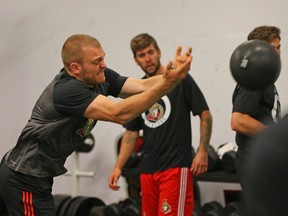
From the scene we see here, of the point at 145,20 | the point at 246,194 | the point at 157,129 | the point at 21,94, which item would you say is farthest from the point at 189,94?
the point at 21,94

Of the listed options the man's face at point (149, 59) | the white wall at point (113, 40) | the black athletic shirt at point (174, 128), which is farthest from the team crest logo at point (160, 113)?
the white wall at point (113, 40)

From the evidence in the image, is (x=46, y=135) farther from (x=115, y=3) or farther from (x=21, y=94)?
(x=21, y=94)

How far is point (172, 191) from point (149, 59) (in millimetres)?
879

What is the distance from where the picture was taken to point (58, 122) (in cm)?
288

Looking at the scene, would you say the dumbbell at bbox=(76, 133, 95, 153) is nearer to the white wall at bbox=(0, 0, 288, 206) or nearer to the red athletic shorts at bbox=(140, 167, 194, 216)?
the white wall at bbox=(0, 0, 288, 206)

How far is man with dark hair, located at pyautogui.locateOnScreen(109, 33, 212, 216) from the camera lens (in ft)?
11.8

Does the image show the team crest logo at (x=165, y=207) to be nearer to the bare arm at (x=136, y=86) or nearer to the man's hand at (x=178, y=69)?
the bare arm at (x=136, y=86)

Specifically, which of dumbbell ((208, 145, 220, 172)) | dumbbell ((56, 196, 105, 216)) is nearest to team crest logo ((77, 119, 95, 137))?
dumbbell ((208, 145, 220, 172))

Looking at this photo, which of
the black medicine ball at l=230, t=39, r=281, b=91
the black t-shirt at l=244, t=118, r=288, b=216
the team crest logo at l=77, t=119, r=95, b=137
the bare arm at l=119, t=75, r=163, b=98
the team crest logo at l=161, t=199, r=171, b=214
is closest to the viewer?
the black t-shirt at l=244, t=118, r=288, b=216

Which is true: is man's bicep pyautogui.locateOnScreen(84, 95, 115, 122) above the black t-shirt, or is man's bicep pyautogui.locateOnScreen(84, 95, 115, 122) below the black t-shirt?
above

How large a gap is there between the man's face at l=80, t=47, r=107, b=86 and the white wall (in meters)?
2.30

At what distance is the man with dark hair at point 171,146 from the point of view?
359cm

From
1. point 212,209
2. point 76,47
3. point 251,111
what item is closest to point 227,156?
point 212,209

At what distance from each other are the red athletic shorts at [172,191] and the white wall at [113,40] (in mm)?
1551
